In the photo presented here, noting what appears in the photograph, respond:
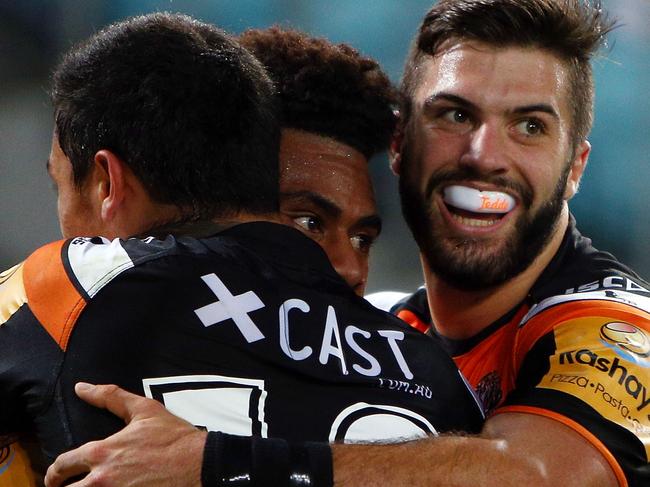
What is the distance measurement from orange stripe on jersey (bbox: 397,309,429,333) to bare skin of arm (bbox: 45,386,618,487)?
3.96 feet

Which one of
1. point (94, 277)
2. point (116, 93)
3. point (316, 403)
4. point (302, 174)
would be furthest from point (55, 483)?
point (302, 174)

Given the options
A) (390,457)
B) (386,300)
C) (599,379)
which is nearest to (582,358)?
(599,379)

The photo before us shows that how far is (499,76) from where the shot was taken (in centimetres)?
285

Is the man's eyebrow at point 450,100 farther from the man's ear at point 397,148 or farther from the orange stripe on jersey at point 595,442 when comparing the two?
the orange stripe on jersey at point 595,442

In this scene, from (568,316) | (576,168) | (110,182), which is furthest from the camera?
(576,168)

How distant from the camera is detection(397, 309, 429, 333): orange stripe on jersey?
3334mm

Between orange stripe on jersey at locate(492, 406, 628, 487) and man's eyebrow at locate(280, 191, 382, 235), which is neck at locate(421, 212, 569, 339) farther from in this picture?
orange stripe on jersey at locate(492, 406, 628, 487)

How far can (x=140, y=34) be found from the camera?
196 centimetres

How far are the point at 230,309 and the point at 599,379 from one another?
92 centimetres

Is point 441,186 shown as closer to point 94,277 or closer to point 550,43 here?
point 550,43

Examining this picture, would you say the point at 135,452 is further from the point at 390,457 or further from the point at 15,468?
the point at 390,457

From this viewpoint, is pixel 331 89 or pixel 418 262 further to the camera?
pixel 418 262

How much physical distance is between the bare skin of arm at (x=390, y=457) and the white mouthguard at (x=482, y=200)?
0.86 metres

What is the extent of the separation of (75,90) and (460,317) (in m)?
1.56
